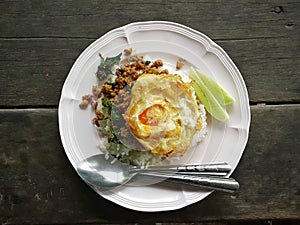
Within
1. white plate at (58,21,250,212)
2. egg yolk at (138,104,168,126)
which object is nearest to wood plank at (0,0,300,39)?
white plate at (58,21,250,212)

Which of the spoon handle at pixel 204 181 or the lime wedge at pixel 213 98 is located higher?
the lime wedge at pixel 213 98

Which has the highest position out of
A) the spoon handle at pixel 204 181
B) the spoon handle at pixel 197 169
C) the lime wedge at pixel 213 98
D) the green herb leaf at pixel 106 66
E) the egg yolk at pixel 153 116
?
the green herb leaf at pixel 106 66

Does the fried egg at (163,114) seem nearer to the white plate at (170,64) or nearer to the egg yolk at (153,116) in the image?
the egg yolk at (153,116)

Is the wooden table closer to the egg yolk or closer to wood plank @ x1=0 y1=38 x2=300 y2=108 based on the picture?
wood plank @ x1=0 y1=38 x2=300 y2=108

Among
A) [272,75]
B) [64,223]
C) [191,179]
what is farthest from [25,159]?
[272,75]

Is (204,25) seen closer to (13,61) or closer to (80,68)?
(80,68)

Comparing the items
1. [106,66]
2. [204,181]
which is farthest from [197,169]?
[106,66]

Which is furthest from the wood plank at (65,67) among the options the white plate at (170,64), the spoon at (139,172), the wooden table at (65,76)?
the spoon at (139,172)
